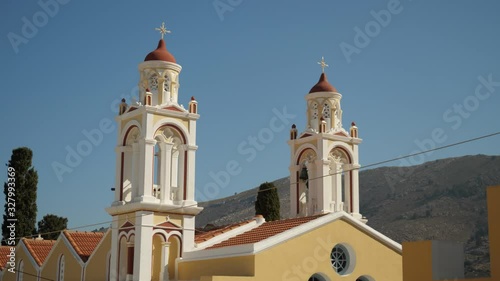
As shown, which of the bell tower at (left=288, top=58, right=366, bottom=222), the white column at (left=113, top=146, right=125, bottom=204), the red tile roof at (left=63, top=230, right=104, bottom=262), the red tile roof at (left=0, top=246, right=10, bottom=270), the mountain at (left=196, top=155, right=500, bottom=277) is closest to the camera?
the white column at (left=113, top=146, right=125, bottom=204)

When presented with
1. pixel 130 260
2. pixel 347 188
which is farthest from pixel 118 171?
pixel 347 188

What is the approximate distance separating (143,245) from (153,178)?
2.27 meters

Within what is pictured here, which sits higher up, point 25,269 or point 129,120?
point 129,120

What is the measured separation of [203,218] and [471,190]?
47.4 meters

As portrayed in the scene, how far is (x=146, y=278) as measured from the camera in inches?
941

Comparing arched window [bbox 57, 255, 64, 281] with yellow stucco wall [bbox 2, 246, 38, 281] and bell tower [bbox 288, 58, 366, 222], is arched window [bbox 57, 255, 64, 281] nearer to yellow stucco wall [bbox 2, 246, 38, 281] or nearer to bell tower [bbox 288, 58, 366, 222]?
yellow stucco wall [bbox 2, 246, 38, 281]

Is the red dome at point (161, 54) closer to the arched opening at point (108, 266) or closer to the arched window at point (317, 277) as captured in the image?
the arched opening at point (108, 266)

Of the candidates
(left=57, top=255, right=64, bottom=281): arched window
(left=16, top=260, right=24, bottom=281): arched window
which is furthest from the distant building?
(left=16, top=260, right=24, bottom=281): arched window

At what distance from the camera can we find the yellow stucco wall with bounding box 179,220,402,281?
22.1 m

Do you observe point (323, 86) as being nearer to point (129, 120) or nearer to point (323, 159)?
point (323, 159)

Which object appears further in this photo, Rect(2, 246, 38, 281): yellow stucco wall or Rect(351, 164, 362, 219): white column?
Rect(2, 246, 38, 281): yellow stucco wall

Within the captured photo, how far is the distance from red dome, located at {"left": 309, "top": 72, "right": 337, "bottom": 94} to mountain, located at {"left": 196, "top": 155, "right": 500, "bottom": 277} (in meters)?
33.0

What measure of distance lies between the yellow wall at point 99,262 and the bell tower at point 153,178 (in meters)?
1.39

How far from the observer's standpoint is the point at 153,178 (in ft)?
80.9
